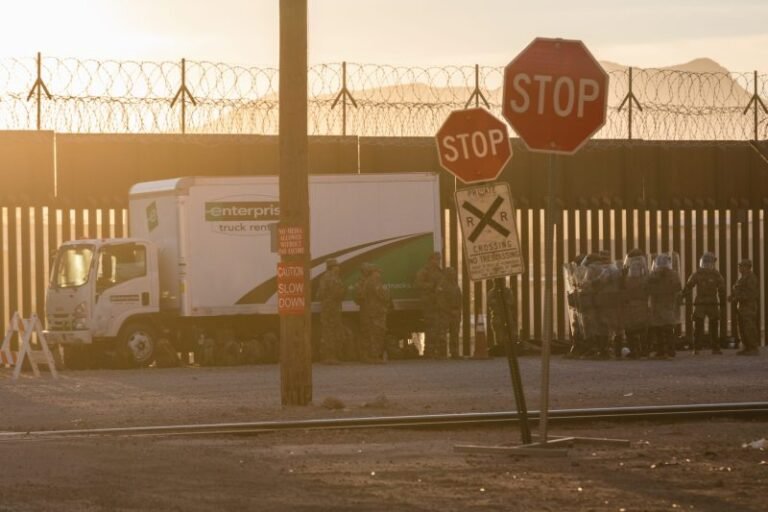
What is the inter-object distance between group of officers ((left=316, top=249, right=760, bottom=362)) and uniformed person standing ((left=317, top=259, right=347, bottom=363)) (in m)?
0.02

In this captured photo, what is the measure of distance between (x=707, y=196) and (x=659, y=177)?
49.6 inches

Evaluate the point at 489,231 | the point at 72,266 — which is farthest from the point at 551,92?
the point at 72,266

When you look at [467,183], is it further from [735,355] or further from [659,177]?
[659,177]

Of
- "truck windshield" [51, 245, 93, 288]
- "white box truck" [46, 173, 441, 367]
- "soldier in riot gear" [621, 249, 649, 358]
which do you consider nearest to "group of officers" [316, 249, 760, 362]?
"soldier in riot gear" [621, 249, 649, 358]

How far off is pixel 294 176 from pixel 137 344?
38.9 ft

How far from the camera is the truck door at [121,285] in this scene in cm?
2980

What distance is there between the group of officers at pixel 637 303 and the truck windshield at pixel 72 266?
848 centimetres

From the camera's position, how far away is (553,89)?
44.6 feet

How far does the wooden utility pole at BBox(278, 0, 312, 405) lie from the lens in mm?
18812

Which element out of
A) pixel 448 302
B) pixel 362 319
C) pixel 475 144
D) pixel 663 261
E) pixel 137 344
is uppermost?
pixel 475 144

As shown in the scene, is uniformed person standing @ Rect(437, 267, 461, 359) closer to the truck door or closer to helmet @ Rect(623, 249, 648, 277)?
helmet @ Rect(623, 249, 648, 277)

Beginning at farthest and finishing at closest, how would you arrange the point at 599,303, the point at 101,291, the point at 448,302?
the point at 448,302
the point at 599,303
the point at 101,291

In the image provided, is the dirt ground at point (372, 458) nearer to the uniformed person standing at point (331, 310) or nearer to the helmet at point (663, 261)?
the uniformed person standing at point (331, 310)

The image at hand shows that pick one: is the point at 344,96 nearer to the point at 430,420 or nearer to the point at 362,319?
the point at 362,319
